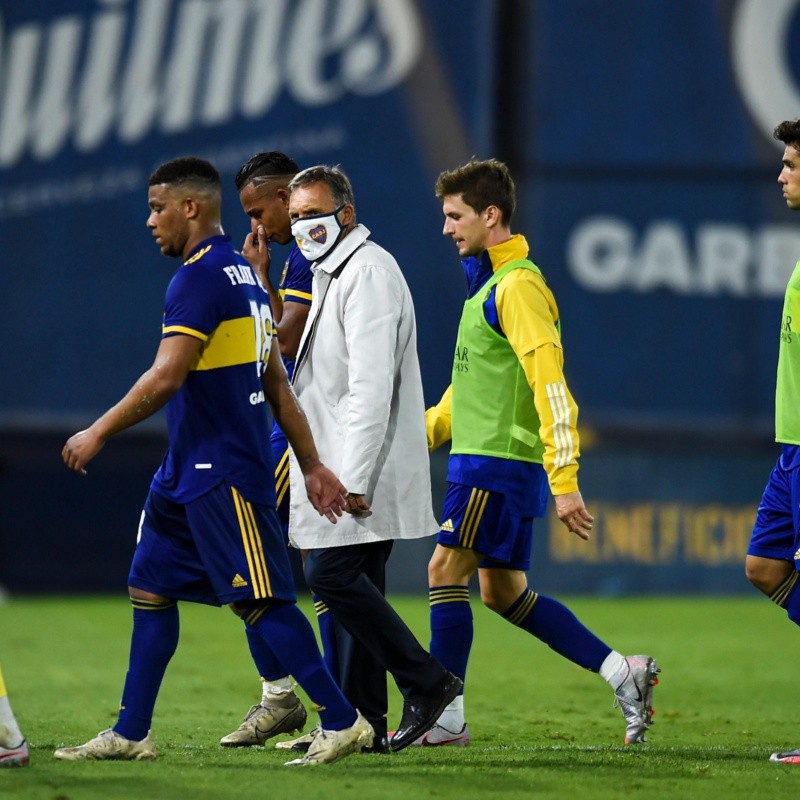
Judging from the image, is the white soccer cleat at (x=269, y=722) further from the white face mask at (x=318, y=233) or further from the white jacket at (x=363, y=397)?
the white face mask at (x=318, y=233)

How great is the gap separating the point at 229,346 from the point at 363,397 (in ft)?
1.55

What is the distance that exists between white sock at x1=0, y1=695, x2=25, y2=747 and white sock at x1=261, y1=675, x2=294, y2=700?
122 centimetres

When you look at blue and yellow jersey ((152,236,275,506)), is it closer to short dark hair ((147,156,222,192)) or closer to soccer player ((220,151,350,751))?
short dark hair ((147,156,222,192))

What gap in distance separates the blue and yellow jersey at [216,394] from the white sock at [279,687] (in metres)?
1.08

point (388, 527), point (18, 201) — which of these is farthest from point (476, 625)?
point (388, 527)

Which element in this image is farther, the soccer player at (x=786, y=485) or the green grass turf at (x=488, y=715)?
the soccer player at (x=786, y=485)

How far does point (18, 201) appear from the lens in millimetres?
12656

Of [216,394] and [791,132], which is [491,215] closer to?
[791,132]

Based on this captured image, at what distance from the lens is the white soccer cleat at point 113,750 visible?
5.08 metres

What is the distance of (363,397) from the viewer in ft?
17.2

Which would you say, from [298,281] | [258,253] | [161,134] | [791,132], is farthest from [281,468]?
[161,134]

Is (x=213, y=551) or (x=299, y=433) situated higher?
(x=299, y=433)

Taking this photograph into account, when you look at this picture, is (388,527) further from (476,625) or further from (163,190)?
(476,625)

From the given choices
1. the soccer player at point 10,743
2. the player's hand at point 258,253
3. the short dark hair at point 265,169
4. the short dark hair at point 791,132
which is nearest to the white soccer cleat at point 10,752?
the soccer player at point 10,743
